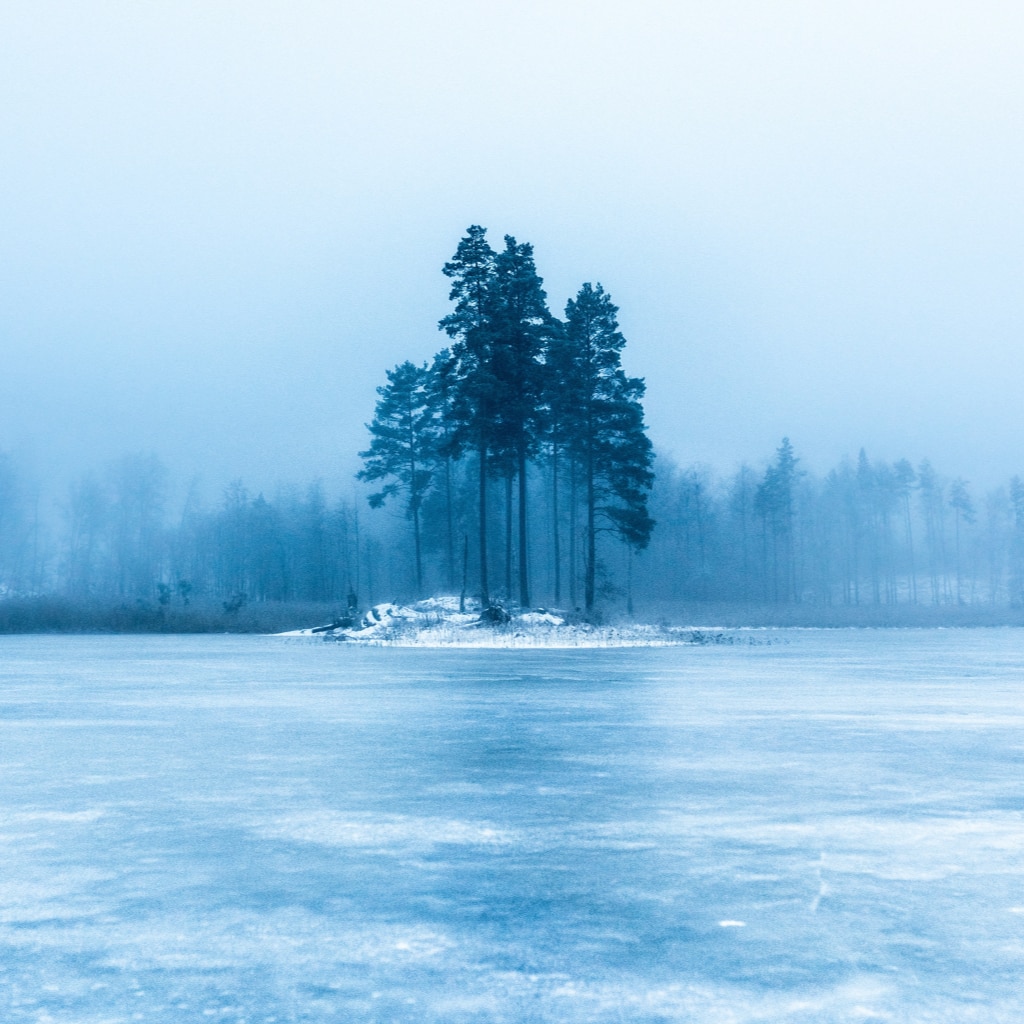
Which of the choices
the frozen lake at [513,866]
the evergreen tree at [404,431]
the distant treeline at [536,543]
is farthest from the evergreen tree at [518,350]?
the distant treeline at [536,543]

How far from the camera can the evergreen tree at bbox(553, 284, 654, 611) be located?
56594 mm

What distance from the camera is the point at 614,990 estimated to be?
Result: 4559 millimetres

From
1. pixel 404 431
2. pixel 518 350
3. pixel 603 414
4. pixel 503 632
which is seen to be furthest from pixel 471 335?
pixel 404 431

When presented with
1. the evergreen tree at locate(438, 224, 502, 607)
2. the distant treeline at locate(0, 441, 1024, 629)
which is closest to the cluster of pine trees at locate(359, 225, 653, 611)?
the evergreen tree at locate(438, 224, 502, 607)

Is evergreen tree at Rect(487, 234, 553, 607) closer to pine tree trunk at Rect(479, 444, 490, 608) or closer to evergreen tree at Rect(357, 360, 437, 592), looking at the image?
pine tree trunk at Rect(479, 444, 490, 608)

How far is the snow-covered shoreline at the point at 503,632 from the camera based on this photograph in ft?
135

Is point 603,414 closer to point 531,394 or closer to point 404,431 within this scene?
point 531,394

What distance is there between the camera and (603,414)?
56594 mm

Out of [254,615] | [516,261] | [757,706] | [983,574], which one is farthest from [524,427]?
[983,574]

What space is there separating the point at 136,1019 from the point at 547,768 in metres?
6.98

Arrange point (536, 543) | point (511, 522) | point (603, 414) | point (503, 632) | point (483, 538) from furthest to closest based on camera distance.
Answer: point (536, 543)
point (511, 522)
point (603, 414)
point (483, 538)
point (503, 632)

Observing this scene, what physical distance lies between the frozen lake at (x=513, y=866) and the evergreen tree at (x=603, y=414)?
40.7m

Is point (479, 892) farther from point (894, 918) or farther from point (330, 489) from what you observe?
point (330, 489)

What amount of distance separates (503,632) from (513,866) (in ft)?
116
